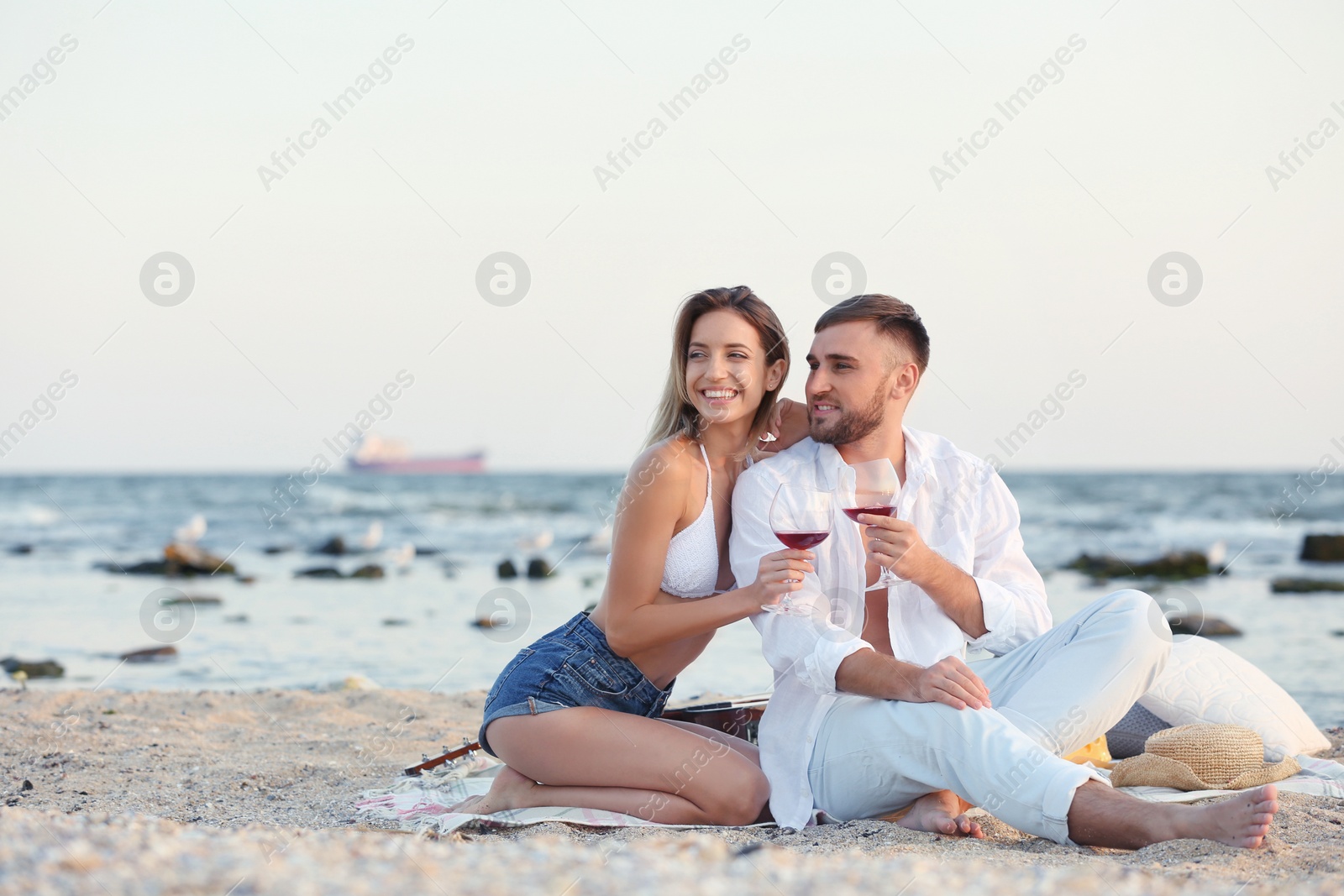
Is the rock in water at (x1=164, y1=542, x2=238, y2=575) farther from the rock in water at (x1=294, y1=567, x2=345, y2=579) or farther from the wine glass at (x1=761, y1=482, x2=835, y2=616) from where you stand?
the wine glass at (x1=761, y1=482, x2=835, y2=616)

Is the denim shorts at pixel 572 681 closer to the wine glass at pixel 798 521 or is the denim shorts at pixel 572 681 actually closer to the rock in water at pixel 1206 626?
the wine glass at pixel 798 521

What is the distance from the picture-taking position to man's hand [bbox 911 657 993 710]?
3.44 m

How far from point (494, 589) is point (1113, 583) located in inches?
292

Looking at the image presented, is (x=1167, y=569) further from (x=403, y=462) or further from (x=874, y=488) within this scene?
(x=403, y=462)

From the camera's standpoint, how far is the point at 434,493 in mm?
31469

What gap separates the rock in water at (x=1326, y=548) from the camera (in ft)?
49.3

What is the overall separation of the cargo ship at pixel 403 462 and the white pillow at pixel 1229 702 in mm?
35105

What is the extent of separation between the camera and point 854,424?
13.9 ft

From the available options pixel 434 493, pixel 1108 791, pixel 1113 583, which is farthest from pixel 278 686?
pixel 434 493

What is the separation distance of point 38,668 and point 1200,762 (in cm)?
715

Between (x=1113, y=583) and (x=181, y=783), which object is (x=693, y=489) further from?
(x=1113, y=583)

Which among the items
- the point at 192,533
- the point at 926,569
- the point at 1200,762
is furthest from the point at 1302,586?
the point at 192,533

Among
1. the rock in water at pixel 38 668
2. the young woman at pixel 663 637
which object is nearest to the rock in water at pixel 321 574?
the rock in water at pixel 38 668

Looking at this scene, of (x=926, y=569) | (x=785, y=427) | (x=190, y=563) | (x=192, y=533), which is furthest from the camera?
(x=192, y=533)
